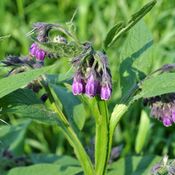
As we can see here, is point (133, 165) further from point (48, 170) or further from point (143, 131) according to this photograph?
point (48, 170)

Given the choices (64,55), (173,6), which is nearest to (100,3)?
(173,6)

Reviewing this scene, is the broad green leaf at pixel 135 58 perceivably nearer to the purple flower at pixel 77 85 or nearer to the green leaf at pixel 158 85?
the green leaf at pixel 158 85

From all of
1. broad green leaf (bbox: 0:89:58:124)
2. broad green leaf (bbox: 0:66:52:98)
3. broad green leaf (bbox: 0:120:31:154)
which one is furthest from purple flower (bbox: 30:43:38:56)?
broad green leaf (bbox: 0:120:31:154)

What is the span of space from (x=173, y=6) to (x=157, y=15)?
373 mm

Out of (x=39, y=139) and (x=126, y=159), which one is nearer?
(x=126, y=159)

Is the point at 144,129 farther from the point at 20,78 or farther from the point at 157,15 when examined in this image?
the point at 157,15

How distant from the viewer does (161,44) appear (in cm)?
477

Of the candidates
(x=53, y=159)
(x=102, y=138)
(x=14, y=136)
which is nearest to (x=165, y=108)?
(x=102, y=138)

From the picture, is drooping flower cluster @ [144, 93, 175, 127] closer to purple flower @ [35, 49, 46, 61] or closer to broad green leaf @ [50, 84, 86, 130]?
broad green leaf @ [50, 84, 86, 130]

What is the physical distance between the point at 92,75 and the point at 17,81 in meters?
0.28

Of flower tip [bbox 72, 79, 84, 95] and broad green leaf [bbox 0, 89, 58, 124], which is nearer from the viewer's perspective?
flower tip [bbox 72, 79, 84, 95]

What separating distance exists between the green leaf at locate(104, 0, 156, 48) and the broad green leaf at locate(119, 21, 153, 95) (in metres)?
0.42

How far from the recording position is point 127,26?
6.70 ft

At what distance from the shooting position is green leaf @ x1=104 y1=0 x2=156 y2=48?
2.02m
